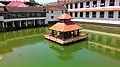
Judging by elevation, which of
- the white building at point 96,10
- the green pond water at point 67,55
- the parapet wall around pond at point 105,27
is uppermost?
the white building at point 96,10

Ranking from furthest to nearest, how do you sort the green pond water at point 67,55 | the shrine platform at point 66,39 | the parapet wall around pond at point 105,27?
1. the parapet wall around pond at point 105,27
2. the shrine platform at point 66,39
3. the green pond water at point 67,55

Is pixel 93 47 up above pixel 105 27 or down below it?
below

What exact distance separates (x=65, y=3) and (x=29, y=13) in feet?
48.6

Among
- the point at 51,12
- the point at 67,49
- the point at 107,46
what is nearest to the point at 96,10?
the point at 51,12

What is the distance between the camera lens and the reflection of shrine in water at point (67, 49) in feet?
53.2

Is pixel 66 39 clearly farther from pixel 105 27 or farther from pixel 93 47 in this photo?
pixel 105 27

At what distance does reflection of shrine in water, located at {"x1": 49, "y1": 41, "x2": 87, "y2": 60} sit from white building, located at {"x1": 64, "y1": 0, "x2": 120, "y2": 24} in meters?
13.0

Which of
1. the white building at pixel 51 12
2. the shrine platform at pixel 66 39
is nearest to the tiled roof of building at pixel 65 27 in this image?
the shrine platform at pixel 66 39

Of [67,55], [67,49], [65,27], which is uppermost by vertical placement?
[65,27]

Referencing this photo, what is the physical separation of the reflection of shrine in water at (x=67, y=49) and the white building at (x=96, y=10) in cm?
1301

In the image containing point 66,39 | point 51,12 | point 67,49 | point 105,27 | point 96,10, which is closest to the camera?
point 67,49

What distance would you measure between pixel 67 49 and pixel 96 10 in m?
18.2

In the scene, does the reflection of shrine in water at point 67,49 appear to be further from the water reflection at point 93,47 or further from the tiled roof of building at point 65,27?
the tiled roof of building at point 65,27

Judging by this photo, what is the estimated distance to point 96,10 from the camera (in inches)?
1314
